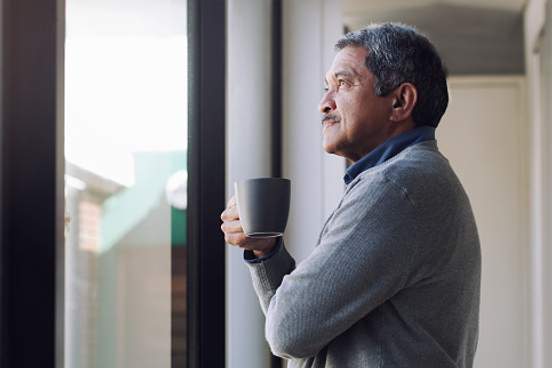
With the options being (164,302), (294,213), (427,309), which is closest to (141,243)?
(164,302)

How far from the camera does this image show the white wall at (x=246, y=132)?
2225mm

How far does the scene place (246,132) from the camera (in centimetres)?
238

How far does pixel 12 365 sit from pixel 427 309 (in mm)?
506

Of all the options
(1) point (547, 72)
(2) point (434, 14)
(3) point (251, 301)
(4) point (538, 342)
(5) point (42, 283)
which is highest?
(2) point (434, 14)

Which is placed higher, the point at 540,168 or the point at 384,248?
the point at 540,168

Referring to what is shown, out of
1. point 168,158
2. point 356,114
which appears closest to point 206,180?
point 168,158

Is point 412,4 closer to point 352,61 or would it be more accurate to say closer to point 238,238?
point 352,61

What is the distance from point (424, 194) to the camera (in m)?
1.15

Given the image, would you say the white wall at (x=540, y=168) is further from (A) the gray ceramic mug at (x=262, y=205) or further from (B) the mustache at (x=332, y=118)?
(A) the gray ceramic mug at (x=262, y=205)

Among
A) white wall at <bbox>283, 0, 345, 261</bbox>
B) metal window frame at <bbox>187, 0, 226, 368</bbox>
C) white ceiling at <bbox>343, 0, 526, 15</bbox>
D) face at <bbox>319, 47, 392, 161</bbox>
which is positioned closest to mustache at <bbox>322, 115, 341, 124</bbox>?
face at <bbox>319, 47, 392, 161</bbox>

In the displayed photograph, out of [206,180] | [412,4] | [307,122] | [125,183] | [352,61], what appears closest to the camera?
[352,61]

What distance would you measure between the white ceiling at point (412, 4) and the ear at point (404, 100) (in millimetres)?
3129

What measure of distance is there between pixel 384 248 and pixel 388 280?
0.12 feet

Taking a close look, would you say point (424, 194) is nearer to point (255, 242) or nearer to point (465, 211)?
point (465, 211)
